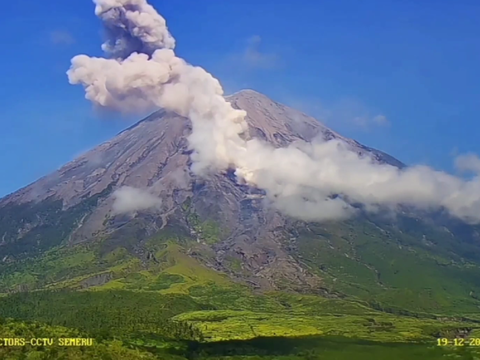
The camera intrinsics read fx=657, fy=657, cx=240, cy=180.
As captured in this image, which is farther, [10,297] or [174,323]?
[10,297]

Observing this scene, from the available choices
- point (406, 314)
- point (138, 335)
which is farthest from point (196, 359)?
point (406, 314)

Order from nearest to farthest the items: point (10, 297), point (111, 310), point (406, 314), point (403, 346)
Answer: point (403, 346)
point (111, 310)
point (10, 297)
point (406, 314)

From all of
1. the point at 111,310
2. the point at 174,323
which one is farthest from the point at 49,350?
the point at 111,310

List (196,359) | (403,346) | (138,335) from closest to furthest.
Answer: (196,359) < (138,335) < (403,346)

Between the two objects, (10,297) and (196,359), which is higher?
(10,297)

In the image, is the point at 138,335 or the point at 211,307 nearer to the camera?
the point at 138,335

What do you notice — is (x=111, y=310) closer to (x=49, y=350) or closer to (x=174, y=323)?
(x=174, y=323)

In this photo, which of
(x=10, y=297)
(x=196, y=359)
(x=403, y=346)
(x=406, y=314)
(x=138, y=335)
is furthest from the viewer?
(x=406, y=314)

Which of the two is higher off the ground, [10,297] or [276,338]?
[10,297]

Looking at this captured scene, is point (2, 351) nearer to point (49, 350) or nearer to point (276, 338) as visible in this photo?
point (49, 350)
